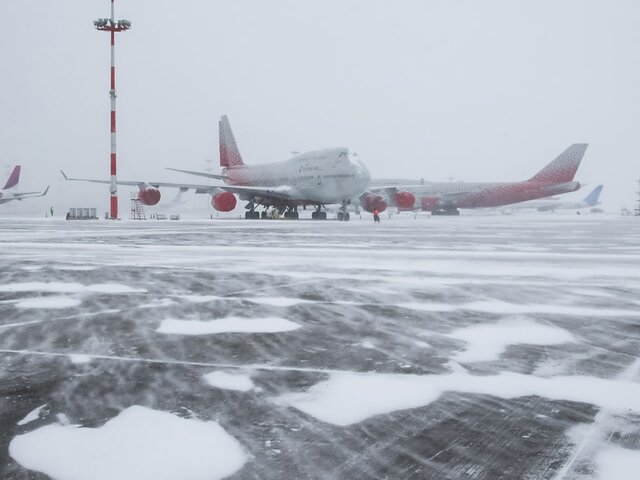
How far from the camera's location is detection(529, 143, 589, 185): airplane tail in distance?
47.8 metres

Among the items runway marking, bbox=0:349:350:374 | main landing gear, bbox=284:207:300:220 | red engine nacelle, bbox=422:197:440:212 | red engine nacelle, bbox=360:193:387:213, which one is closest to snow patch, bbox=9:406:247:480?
runway marking, bbox=0:349:350:374

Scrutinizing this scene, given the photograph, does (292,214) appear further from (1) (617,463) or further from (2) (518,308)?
(1) (617,463)

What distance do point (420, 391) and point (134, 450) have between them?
1.17m

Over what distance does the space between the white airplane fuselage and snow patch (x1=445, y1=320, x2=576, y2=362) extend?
98.6 ft

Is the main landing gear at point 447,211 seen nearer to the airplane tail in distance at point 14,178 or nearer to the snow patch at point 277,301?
the airplane tail in distance at point 14,178

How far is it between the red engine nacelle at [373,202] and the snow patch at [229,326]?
3189cm

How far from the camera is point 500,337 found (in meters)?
3.49

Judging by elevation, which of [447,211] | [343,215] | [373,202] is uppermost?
[373,202]

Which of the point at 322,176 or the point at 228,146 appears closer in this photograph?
the point at 322,176

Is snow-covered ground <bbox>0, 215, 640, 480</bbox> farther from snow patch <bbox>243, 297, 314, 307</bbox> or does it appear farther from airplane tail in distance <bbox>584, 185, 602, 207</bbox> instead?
airplane tail in distance <bbox>584, 185, 602, 207</bbox>

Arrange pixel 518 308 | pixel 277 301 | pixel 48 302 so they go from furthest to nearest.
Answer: pixel 277 301 < pixel 48 302 < pixel 518 308

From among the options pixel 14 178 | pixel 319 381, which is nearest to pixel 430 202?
pixel 14 178

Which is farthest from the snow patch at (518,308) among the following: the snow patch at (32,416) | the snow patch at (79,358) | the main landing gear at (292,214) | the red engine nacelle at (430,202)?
the red engine nacelle at (430,202)

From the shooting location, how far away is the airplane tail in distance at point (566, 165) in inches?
1880
